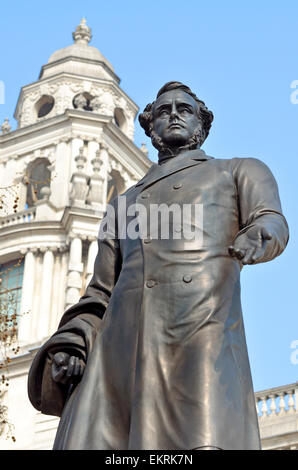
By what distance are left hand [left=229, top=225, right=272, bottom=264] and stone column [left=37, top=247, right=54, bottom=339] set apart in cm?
3566

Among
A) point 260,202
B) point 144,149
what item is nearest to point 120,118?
point 144,149

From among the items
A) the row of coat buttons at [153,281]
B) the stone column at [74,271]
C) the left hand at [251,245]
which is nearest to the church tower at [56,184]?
the stone column at [74,271]

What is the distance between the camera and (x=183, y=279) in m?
5.59

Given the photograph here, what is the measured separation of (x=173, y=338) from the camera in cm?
543

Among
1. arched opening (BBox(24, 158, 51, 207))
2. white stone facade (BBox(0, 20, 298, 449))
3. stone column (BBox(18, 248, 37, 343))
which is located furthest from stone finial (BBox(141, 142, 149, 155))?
stone column (BBox(18, 248, 37, 343))

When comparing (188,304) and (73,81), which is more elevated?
(73,81)

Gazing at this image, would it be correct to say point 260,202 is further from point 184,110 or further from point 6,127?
point 6,127

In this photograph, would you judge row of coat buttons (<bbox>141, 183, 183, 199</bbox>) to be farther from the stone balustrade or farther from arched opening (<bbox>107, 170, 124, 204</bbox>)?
arched opening (<bbox>107, 170, 124, 204</bbox>)

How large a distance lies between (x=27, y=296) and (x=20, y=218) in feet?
13.0

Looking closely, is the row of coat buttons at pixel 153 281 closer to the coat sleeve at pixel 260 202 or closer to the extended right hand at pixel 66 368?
the coat sleeve at pixel 260 202

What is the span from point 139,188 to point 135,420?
1666 mm
